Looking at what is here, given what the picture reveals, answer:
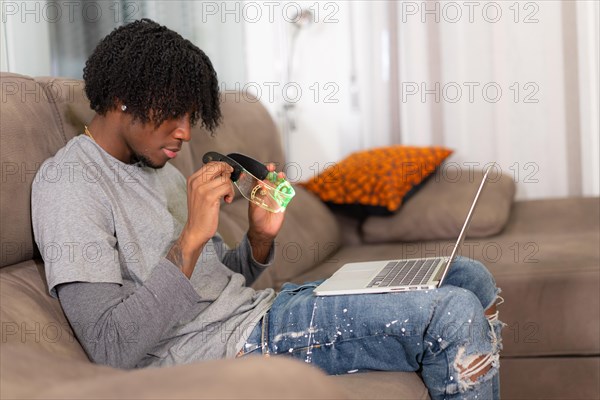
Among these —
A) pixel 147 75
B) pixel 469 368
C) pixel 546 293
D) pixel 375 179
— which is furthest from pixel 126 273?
pixel 375 179

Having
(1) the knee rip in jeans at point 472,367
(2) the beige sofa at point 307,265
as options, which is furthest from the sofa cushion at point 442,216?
(1) the knee rip in jeans at point 472,367

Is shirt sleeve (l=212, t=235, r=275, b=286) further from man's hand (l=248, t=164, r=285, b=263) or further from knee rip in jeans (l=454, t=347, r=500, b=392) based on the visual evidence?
knee rip in jeans (l=454, t=347, r=500, b=392)

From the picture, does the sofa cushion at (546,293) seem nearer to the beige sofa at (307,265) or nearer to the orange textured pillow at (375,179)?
the beige sofa at (307,265)

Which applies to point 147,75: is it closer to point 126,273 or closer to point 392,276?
point 126,273

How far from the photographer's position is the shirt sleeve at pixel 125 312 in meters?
1.28

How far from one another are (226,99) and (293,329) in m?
1.29

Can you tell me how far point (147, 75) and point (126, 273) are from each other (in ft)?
1.21

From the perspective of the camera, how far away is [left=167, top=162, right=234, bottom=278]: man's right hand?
53.6 inches

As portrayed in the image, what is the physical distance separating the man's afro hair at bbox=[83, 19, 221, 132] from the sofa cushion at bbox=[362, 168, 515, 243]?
1190 millimetres

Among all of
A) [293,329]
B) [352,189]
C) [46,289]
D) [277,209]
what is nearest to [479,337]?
[293,329]

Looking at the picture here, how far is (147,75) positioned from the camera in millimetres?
1503

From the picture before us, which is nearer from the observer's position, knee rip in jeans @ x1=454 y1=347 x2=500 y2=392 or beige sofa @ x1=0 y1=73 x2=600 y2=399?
beige sofa @ x1=0 y1=73 x2=600 y2=399

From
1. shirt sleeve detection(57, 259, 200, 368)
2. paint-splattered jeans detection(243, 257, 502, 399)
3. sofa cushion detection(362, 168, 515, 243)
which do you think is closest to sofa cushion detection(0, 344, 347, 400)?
shirt sleeve detection(57, 259, 200, 368)

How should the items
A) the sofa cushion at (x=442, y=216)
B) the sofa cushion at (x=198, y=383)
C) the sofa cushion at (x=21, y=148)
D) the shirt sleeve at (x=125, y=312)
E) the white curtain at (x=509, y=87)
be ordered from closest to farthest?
the sofa cushion at (x=198, y=383) < the shirt sleeve at (x=125, y=312) < the sofa cushion at (x=21, y=148) < the sofa cushion at (x=442, y=216) < the white curtain at (x=509, y=87)
